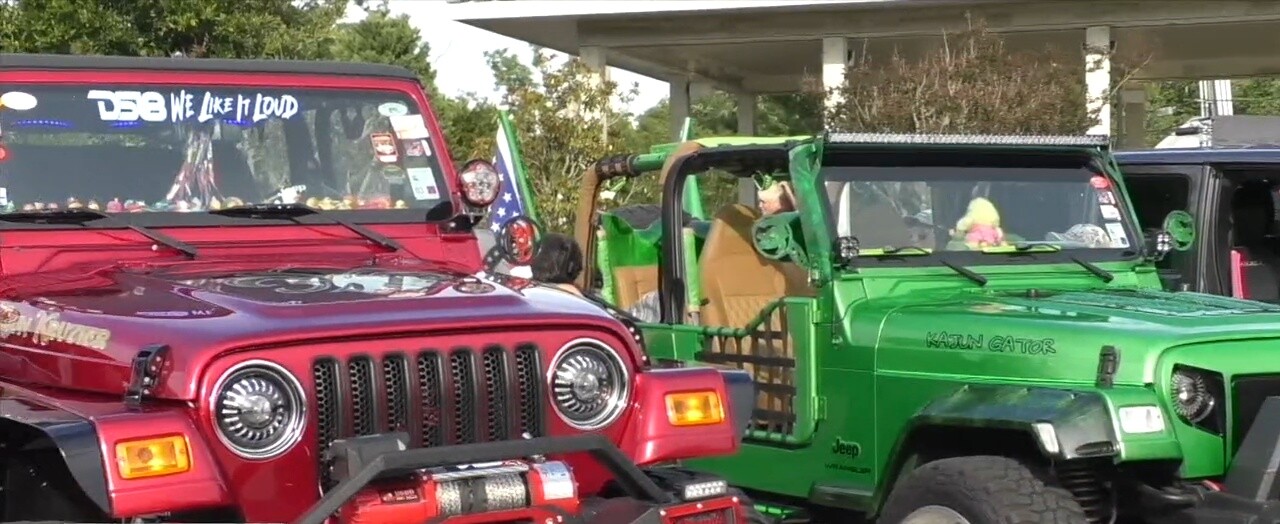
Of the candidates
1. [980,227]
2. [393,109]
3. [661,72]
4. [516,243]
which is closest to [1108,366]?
[980,227]

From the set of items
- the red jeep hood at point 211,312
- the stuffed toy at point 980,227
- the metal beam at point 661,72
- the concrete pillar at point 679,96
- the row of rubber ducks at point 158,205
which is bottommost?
the red jeep hood at point 211,312

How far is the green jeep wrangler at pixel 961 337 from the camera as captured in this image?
4.79 metres

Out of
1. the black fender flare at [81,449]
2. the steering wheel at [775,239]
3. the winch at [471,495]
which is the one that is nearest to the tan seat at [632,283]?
the steering wheel at [775,239]

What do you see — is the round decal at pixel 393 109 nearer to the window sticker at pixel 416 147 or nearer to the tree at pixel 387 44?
the window sticker at pixel 416 147

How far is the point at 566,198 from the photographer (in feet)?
52.2

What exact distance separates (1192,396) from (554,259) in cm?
203

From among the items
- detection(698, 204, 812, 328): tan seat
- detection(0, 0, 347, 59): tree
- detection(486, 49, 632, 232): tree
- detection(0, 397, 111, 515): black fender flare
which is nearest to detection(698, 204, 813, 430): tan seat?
detection(698, 204, 812, 328): tan seat

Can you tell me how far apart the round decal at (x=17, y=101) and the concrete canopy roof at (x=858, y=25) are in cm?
1716

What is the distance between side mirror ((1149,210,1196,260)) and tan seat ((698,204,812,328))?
1420 millimetres

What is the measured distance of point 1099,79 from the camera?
65.4ft

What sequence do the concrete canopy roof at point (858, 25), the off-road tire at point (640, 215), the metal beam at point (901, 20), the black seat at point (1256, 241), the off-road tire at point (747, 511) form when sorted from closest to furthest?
the off-road tire at point (747, 511)
the black seat at point (1256, 241)
the off-road tire at point (640, 215)
the metal beam at point (901, 20)
the concrete canopy roof at point (858, 25)

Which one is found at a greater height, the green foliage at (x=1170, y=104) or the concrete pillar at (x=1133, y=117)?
the green foliage at (x=1170, y=104)

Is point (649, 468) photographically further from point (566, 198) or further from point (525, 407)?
point (566, 198)

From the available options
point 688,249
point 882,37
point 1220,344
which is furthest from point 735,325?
point 882,37
